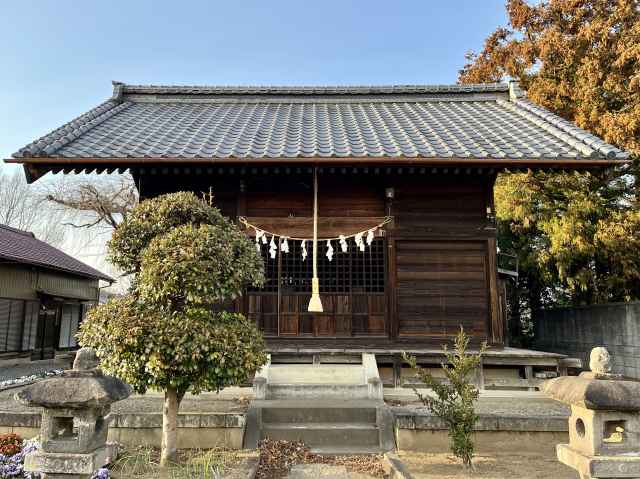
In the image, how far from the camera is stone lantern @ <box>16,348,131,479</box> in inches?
163

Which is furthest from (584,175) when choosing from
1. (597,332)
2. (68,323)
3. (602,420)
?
(68,323)

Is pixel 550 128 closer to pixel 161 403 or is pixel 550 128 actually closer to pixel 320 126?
pixel 320 126

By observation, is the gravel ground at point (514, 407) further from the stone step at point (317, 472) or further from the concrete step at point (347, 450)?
the stone step at point (317, 472)

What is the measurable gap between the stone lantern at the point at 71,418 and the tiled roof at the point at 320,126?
481cm

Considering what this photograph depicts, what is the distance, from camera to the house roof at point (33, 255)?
1762cm

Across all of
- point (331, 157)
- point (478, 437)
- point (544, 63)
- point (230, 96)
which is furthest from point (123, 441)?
point (544, 63)

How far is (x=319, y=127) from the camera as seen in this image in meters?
10.7

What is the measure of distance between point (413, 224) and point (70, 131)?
7244 millimetres

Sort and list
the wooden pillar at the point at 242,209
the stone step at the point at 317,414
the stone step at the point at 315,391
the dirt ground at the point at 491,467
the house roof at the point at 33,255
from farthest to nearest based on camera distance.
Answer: the house roof at the point at 33,255 < the wooden pillar at the point at 242,209 < the stone step at the point at 315,391 < the stone step at the point at 317,414 < the dirt ground at the point at 491,467

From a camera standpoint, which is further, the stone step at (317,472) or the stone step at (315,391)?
the stone step at (315,391)

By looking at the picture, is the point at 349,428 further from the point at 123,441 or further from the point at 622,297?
the point at 622,297

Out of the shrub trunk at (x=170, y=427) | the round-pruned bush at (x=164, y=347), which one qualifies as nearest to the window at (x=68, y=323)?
the shrub trunk at (x=170, y=427)

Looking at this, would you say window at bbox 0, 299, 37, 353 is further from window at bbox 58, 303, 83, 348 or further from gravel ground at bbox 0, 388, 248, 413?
gravel ground at bbox 0, 388, 248, 413

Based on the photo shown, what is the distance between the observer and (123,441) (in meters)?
5.91
